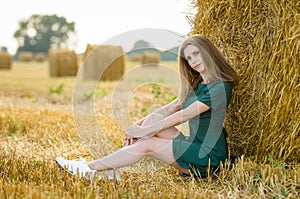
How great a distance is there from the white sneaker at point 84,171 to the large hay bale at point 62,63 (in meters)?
13.4

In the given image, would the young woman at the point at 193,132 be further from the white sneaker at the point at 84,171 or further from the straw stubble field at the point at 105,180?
the straw stubble field at the point at 105,180

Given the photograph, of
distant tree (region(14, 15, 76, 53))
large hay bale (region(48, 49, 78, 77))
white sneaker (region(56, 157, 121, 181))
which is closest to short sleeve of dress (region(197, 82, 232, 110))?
white sneaker (region(56, 157, 121, 181))

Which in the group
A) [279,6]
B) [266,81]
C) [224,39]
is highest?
[279,6]

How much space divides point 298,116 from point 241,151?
61 cm

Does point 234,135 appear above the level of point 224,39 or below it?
below

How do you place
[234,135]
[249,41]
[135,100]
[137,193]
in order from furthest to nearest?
1. [135,100]
2. [234,135]
3. [249,41]
4. [137,193]

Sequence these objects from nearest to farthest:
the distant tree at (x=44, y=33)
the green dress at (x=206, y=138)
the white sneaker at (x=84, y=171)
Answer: the white sneaker at (x=84, y=171)
the green dress at (x=206, y=138)
the distant tree at (x=44, y=33)

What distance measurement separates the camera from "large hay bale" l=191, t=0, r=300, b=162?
3332 millimetres

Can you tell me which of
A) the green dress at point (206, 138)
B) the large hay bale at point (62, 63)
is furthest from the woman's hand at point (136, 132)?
the large hay bale at point (62, 63)

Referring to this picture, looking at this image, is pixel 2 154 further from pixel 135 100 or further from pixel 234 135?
pixel 135 100

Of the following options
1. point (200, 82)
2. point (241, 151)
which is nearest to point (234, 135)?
point (241, 151)

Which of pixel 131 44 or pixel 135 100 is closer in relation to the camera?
pixel 131 44

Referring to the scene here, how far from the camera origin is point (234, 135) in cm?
376

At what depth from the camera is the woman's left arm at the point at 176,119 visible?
329cm
